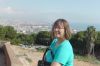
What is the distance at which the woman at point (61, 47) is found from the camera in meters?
3.71

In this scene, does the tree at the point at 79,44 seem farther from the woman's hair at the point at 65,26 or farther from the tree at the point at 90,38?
the woman's hair at the point at 65,26

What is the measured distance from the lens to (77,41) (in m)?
66.1

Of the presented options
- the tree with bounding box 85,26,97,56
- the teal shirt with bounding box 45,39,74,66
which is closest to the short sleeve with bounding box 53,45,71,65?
the teal shirt with bounding box 45,39,74,66

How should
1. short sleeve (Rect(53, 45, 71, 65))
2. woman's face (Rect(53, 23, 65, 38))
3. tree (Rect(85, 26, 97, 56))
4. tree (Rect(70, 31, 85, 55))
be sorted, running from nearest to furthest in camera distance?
short sleeve (Rect(53, 45, 71, 65)) → woman's face (Rect(53, 23, 65, 38)) → tree (Rect(85, 26, 97, 56)) → tree (Rect(70, 31, 85, 55))

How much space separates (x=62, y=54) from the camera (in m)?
3.72

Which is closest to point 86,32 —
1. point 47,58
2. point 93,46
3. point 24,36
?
point 93,46

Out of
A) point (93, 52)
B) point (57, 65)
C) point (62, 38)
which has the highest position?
point (62, 38)

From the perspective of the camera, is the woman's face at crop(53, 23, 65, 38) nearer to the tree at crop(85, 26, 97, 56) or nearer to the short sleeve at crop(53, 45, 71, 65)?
the short sleeve at crop(53, 45, 71, 65)

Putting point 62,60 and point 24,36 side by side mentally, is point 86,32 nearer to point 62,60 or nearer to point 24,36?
point 24,36

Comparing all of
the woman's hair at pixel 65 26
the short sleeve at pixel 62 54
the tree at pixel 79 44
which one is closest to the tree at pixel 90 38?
the tree at pixel 79 44

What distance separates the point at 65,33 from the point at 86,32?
57908 millimetres

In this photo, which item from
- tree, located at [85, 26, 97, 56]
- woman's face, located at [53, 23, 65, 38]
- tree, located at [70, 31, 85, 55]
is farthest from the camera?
tree, located at [70, 31, 85, 55]

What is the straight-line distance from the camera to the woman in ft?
12.2

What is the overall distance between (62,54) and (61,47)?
3.6 inches
